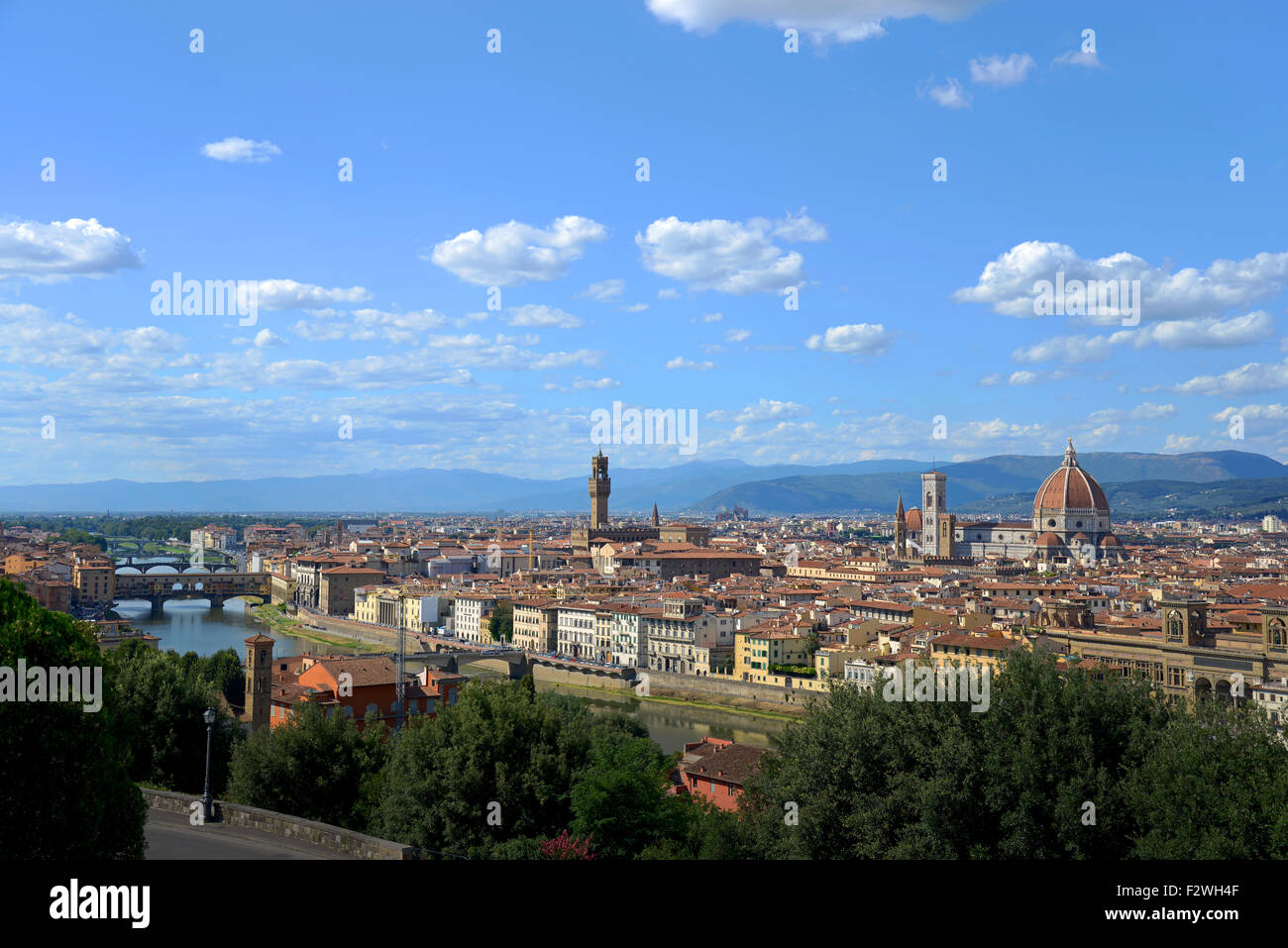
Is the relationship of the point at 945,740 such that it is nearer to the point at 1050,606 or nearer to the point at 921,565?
the point at 1050,606

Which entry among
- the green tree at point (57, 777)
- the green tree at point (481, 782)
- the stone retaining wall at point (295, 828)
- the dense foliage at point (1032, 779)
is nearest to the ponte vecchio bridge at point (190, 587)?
the green tree at point (481, 782)

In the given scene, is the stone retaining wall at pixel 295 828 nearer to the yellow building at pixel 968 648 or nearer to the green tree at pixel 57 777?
the green tree at pixel 57 777

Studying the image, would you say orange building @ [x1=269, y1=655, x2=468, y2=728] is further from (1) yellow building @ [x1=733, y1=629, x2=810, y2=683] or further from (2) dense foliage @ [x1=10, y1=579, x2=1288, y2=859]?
(1) yellow building @ [x1=733, y1=629, x2=810, y2=683]

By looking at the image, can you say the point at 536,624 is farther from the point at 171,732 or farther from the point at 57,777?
the point at 57,777

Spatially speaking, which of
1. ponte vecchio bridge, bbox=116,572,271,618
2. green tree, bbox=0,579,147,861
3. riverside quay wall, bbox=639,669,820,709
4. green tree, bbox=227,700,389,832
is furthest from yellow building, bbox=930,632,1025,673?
ponte vecchio bridge, bbox=116,572,271,618

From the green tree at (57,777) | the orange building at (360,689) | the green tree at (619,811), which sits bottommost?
the orange building at (360,689)

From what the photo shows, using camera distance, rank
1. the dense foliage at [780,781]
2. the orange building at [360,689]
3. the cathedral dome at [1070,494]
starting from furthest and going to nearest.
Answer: the cathedral dome at [1070,494] < the orange building at [360,689] < the dense foliage at [780,781]
